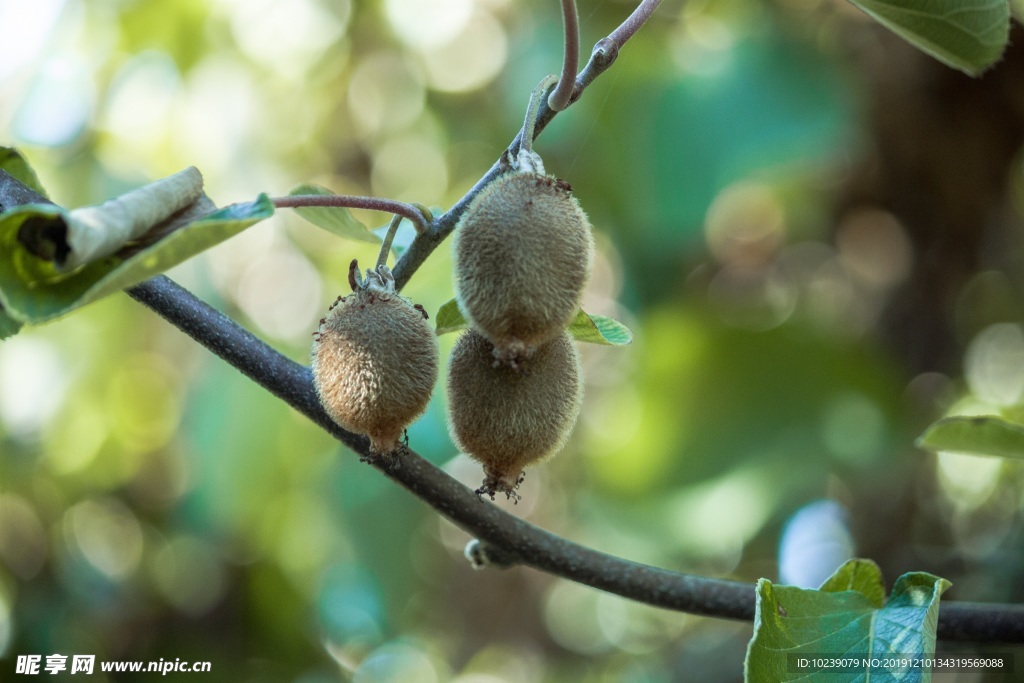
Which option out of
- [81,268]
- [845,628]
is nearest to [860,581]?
[845,628]

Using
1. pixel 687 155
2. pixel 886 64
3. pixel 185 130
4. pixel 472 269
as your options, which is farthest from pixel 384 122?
pixel 472 269

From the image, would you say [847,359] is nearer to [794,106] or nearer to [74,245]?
[794,106]

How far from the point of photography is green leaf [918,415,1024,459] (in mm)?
961

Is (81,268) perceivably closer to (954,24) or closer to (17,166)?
(17,166)

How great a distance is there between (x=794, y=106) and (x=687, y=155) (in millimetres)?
317

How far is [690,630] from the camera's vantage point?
3.11 metres

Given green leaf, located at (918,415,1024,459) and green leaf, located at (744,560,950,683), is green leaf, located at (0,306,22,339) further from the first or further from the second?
green leaf, located at (918,415,1024,459)

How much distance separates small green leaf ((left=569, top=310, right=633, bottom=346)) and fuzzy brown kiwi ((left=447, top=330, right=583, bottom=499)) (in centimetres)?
9

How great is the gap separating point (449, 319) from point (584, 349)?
2.17 meters

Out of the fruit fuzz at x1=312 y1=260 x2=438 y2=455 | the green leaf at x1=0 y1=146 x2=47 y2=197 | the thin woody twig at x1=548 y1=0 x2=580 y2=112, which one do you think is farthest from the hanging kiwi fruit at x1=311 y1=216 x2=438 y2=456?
the green leaf at x1=0 y1=146 x2=47 y2=197

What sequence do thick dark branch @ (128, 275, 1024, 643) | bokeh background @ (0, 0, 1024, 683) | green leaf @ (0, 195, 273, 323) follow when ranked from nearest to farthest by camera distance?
green leaf @ (0, 195, 273, 323) < thick dark branch @ (128, 275, 1024, 643) < bokeh background @ (0, 0, 1024, 683)

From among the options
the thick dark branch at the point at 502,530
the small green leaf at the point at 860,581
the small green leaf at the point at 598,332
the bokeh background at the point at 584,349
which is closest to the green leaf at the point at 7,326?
the thick dark branch at the point at 502,530

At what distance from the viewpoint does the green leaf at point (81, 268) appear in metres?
0.61

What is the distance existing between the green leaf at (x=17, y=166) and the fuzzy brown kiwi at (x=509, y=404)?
0.45 m
